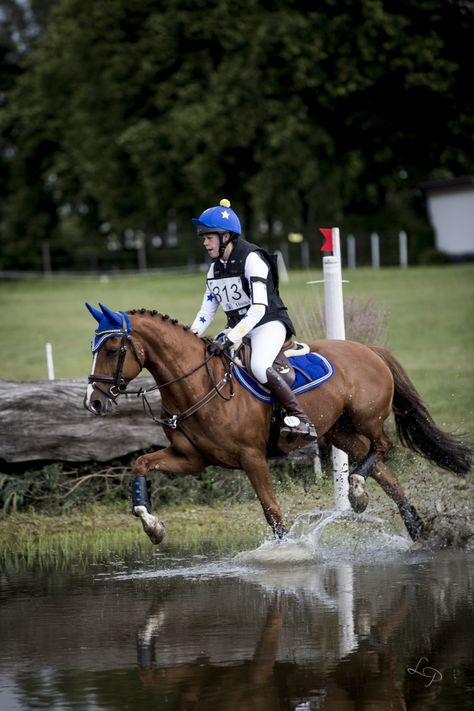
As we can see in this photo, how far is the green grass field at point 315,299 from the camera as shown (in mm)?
18031

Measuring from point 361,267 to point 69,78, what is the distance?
19.5 m

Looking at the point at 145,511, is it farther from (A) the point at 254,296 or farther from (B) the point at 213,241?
(B) the point at 213,241

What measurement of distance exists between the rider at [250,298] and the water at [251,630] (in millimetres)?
1133

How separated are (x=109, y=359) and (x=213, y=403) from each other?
0.83m

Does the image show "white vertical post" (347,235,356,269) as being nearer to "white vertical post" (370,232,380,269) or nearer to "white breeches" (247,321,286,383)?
"white vertical post" (370,232,380,269)

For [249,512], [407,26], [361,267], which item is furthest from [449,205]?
[249,512]

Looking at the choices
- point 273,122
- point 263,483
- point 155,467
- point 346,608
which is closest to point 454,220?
point 273,122

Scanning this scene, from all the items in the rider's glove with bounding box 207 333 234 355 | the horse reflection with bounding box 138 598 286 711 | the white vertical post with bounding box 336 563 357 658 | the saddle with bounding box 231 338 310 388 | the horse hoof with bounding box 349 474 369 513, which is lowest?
the white vertical post with bounding box 336 563 357 658

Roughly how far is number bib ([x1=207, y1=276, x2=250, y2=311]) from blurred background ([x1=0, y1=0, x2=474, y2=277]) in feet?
122

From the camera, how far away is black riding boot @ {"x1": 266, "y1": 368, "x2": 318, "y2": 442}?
829 cm

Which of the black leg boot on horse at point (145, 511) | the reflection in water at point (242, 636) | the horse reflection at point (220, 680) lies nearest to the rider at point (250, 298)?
the black leg boot on horse at point (145, 511)

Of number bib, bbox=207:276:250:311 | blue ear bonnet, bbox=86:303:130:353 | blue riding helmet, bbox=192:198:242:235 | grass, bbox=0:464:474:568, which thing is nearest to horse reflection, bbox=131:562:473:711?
grass, bbox=0:464:474:568

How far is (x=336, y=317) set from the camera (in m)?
10.0

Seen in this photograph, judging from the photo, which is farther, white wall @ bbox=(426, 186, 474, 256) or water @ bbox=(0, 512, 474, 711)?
white wall @ bbox=(426, 186, 474, 256)
